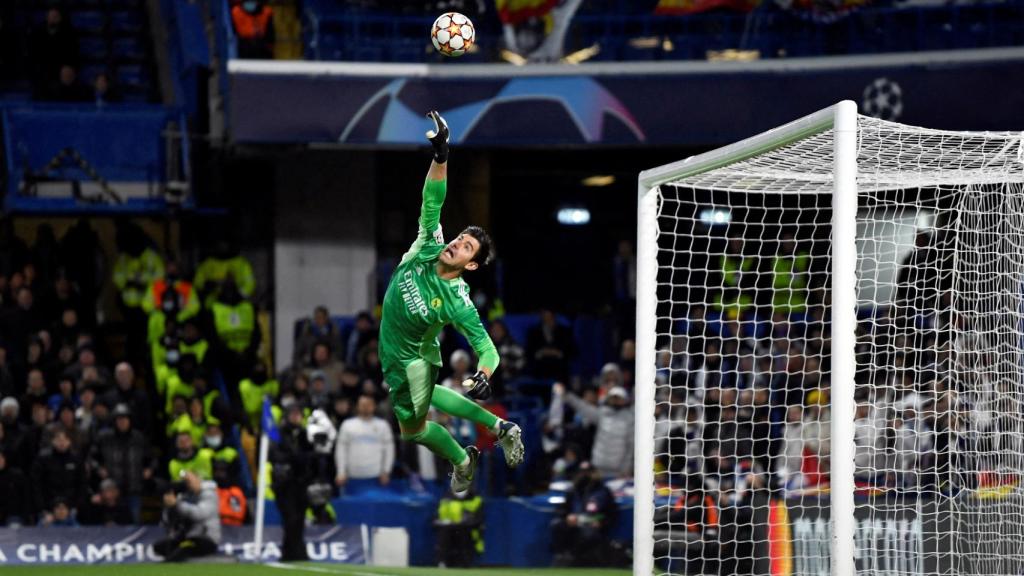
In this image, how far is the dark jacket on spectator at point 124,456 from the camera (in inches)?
589

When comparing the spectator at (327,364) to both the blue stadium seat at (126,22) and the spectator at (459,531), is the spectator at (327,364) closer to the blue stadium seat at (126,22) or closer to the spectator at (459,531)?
the spectator at (459,531)

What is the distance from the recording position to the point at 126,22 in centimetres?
2052

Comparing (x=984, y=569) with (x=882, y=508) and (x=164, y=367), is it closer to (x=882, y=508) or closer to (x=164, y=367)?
(x=882, y=508)

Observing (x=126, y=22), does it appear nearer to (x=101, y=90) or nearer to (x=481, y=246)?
(x=101, y=90)

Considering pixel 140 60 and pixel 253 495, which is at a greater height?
pixel 140 60

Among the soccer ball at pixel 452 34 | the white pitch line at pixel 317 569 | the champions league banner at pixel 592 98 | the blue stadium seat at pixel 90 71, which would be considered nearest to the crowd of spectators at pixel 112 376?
the white pitch line at pixel 317 569

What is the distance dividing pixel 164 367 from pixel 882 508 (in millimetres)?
7421

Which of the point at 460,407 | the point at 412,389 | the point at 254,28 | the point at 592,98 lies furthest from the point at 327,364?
the point at 412,389

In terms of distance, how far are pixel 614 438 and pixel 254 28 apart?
19.8 ft

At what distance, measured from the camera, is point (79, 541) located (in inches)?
554

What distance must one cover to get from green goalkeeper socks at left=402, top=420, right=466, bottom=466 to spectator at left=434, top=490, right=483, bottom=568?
4865mm

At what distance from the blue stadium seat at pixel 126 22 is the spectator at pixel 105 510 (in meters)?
7.86

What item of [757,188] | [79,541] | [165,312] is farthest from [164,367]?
[757,188]

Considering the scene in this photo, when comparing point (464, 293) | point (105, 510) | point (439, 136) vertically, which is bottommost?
point (105, 510)
